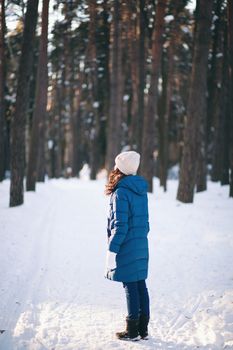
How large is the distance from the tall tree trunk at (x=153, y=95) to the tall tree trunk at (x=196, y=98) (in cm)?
263

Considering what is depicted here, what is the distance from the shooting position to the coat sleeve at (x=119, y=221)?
3.90m

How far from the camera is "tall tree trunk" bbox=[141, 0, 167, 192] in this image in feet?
45.1

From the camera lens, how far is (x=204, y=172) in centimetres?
1641

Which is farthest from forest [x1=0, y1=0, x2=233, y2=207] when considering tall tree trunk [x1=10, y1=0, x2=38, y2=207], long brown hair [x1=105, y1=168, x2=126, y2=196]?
long brown hair [x1=105, y1=168, x2=126, y2=196]

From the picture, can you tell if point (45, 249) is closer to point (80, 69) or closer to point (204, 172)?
point (204, 172)

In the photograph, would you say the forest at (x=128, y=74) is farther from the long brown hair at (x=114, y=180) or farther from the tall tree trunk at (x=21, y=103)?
the long brown hair at (x=114, y=180)

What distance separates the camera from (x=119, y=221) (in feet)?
12.8

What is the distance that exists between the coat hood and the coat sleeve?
0.27 ft

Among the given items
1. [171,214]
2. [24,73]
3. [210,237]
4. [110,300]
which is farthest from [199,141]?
[110,300]

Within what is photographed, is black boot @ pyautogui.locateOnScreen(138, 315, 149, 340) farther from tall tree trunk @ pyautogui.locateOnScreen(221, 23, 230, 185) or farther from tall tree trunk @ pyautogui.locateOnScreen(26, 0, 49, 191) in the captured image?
tall tree trunk @ pyautogui.locateOnScreen(221, 23, 230, 185)

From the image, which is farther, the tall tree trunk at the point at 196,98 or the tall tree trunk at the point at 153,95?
the tall tree trunk at the point at 153,95

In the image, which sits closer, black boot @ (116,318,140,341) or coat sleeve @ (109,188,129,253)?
coat sleeve @ (109,188,129,253)

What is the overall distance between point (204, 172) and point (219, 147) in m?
4.07

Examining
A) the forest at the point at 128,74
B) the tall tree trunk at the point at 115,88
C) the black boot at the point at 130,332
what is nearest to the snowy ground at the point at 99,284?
the black boot at the point at 130,332
